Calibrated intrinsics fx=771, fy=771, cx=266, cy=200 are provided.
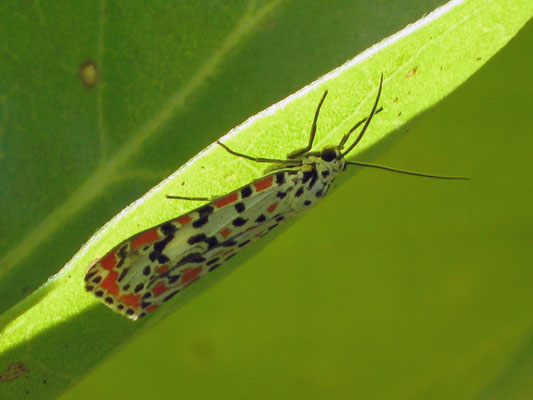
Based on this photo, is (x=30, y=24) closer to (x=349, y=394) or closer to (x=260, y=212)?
(x=260, y=212)

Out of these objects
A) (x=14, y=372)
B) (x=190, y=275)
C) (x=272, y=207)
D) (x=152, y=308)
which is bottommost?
(x=14, y=372)

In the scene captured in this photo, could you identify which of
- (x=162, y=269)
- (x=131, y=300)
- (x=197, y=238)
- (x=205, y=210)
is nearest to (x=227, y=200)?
(x=205, y=210)

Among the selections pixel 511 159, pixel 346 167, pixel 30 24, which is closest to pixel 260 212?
pixel 346 167

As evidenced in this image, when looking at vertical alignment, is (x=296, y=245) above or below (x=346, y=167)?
above

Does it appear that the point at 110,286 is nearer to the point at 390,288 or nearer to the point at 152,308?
the point at 152,308

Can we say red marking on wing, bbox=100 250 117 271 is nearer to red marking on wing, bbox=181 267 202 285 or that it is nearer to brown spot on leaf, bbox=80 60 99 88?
red marking on wing, bbox=181 267 202 285

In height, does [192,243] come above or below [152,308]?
above

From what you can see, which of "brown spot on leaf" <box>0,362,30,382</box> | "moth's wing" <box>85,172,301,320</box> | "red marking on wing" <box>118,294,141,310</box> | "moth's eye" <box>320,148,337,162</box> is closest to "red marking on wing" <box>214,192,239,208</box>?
"moth's wing" <box>85,172,301,320</box>
